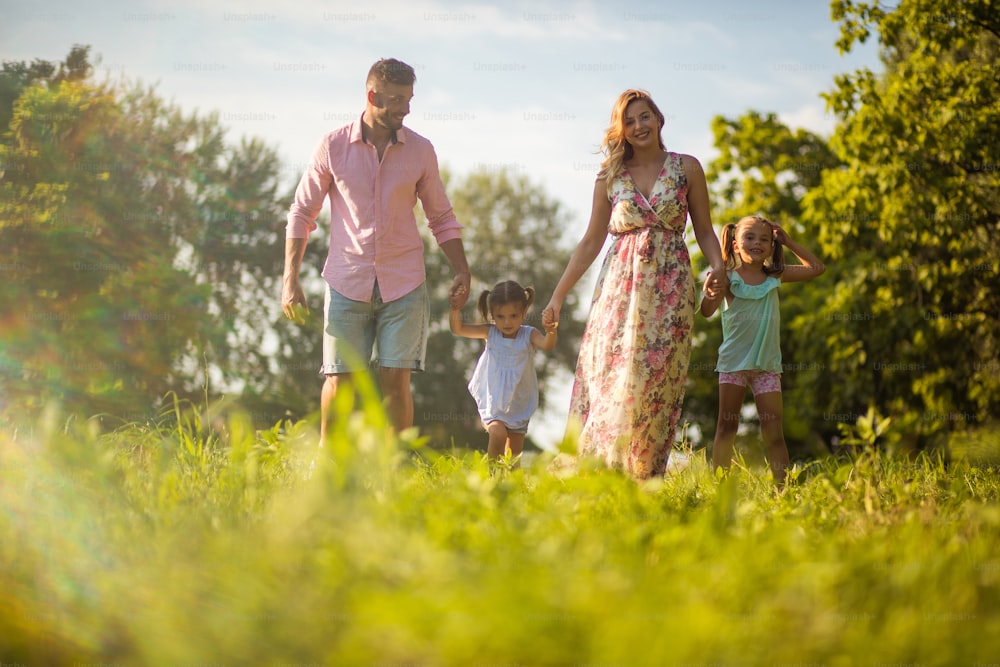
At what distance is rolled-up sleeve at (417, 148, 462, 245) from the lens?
6.05 metres

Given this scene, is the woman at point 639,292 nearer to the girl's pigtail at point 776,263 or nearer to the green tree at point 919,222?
the girl's pigtail at point 776,263

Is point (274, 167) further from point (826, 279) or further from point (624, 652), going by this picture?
point (624, 652)

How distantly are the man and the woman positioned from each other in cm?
93

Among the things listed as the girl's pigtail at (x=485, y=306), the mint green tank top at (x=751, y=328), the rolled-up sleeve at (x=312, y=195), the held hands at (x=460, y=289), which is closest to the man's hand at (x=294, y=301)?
the rolled-up sleeve at (x=312, y=195)

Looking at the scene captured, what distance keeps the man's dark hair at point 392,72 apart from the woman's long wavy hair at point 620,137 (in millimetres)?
1286

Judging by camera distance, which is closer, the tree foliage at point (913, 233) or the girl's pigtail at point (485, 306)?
the girl's pigtail at point (485, 306)

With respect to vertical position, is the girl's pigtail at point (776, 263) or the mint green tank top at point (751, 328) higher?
the girl's pigtail at point (776, 263)

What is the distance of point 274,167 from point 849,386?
52.6ft

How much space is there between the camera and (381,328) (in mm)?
5848

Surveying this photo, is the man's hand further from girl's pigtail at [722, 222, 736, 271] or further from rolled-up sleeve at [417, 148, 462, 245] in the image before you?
girl's pigtail at [722, 222, 736, 271]

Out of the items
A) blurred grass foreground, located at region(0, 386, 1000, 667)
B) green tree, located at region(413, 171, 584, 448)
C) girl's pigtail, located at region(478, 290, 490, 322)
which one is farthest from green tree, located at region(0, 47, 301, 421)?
blurred grass foreground, located at region(0, 386, 1000, 667)

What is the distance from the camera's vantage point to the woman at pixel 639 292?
538 cm

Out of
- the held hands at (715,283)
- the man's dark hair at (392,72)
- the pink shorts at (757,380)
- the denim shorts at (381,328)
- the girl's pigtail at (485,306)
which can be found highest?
the man's dark hair at (392,72)

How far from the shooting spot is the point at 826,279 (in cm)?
1936
